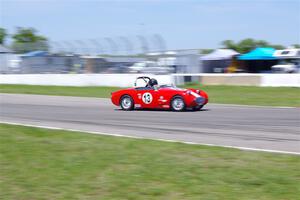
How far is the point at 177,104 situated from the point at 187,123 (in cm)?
373

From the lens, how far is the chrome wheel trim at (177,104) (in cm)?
1630

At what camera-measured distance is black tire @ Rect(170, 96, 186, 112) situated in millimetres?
16281

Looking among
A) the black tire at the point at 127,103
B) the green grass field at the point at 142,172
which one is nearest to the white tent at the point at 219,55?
the black tire at the point at 127,103

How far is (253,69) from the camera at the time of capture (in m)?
37.3

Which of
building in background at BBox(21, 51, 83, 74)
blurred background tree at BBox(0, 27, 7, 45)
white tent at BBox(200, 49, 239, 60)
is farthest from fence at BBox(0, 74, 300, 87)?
blurred background tree at BBox(0, 27, 7, 45)

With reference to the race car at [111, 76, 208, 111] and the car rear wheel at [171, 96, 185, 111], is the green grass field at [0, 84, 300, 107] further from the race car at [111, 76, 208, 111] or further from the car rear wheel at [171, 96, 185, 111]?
the car rear wheel at [171, 96, 185, 111]

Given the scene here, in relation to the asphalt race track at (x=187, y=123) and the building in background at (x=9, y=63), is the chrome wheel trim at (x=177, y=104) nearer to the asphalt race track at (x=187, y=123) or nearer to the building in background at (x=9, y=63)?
the asphalt race track at (x=187, y=123)

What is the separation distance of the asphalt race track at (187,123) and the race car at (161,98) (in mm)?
410

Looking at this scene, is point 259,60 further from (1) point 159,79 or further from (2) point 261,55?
(1) point 159,79

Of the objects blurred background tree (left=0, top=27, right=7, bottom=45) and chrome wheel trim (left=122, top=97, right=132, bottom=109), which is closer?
chrome wheel trim (left=122, top=97, right=132, bottom=109)

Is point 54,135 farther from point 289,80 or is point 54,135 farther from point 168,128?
point 289,80

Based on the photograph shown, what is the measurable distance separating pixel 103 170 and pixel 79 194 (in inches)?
31.9

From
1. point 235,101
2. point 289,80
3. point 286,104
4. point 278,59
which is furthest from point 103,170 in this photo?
point 278,59

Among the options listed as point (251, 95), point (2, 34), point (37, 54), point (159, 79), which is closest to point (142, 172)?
point (251, 95)
